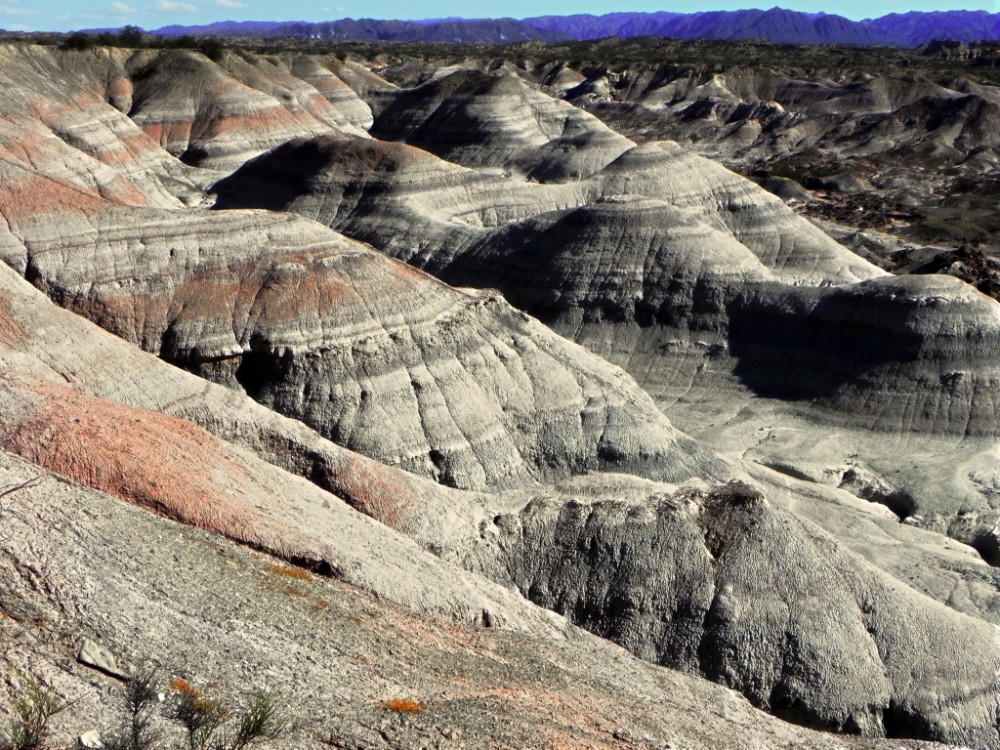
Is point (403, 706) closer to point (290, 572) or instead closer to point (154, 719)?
point (154, 719)

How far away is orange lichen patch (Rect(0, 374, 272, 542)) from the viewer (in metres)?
14.7

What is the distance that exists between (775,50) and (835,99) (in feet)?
256

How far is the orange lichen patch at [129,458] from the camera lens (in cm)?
1470

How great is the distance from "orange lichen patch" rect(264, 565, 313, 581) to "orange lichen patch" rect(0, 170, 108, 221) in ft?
45.0

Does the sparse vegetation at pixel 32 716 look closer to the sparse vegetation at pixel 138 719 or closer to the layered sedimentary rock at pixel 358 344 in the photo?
the sparse vegetation at pixel 138 719

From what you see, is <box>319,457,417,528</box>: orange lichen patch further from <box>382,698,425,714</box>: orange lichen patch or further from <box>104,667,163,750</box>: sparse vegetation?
<box>104,667,163,750</box>: sparse vegetation

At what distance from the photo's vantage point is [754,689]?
1706cm

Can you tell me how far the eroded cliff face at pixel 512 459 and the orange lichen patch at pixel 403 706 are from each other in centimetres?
21

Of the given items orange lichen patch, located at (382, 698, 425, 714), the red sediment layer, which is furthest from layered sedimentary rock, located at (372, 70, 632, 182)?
orange lichen patch, located at (382, 698, 425, 714)

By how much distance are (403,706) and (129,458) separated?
5875 mm

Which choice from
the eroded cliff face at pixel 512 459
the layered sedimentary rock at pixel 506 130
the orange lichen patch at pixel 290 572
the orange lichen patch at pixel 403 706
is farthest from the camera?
the layered sedimentary rock at pixel 506 130

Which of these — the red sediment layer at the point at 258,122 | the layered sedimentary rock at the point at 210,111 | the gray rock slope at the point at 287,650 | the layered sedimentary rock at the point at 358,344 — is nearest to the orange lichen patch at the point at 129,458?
the gray rock slope at the point at 287,650

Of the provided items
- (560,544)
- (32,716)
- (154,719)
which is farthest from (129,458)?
(560,544)

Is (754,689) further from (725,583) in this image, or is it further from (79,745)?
(79,745)
